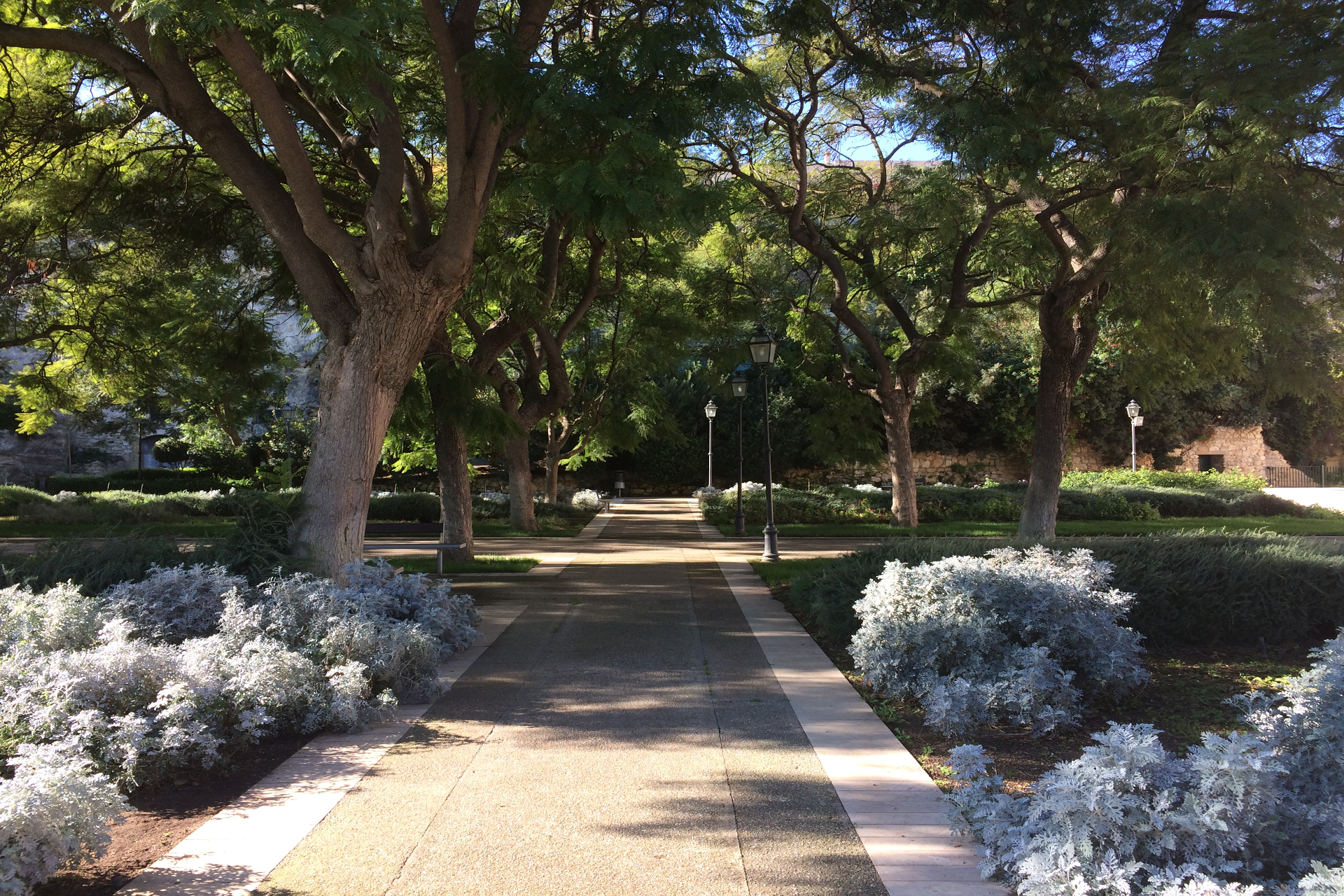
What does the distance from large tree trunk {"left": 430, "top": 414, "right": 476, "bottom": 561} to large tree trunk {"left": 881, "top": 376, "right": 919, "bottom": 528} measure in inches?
434

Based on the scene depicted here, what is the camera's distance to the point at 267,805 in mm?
4367

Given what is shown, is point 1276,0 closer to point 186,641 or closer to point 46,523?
point 186,641

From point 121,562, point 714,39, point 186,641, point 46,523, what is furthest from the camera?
point 46,523

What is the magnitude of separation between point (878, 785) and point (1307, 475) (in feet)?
155

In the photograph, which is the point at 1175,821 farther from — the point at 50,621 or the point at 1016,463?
the point at 1016,463

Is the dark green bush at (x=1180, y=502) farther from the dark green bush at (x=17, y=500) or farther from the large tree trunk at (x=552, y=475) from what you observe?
the dark green bush at (x=17, y=500)

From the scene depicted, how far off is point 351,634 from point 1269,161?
390 inches

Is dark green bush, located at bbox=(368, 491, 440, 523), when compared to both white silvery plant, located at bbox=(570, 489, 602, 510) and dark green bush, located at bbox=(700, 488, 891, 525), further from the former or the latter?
dark green bush, located at bbox=(700, 488, 891, 525)

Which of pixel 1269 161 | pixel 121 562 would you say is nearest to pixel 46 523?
pixel 121 562

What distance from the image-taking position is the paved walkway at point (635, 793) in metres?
3.62

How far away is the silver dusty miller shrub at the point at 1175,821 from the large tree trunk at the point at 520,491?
17461 mm

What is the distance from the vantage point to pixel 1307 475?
41.8 metres

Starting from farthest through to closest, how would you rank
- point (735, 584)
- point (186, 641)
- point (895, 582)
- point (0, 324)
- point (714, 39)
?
point (0, 324) < point (735, 584) < point (714, 39) < point (895, 582) < point (186, 641)

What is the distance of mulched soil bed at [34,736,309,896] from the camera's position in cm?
352
